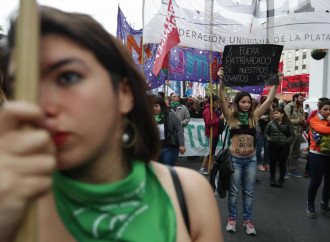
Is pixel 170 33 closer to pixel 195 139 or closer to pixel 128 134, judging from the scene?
pixel 128 134

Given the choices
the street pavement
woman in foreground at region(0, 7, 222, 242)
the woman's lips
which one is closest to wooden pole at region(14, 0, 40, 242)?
woman in foreground at region(0, 7, 222, 242)

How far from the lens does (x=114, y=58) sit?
0.83 metres

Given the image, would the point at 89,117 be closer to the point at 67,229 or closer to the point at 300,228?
the point at 67,229

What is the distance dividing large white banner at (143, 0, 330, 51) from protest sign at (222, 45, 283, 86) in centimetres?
58

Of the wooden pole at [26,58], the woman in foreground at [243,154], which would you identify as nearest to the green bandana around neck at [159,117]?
the woman in foreground at [243,154]

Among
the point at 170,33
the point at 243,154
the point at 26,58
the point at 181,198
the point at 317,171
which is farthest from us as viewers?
the point at 170,33

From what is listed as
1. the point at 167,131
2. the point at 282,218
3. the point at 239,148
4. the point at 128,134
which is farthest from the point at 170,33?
the point at 128,134

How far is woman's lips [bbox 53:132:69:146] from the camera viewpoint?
24.9 inches

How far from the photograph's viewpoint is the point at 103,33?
81cm

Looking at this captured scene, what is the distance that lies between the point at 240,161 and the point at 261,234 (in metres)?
1.01

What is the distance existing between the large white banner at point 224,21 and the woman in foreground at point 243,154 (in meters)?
1.43

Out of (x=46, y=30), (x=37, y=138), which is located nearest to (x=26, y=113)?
(x=37, y=138)

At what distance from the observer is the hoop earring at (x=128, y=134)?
96 centimetres

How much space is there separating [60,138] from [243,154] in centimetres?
324
